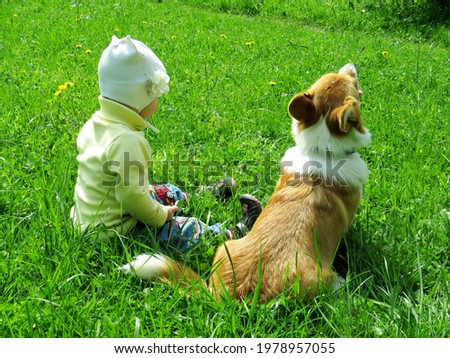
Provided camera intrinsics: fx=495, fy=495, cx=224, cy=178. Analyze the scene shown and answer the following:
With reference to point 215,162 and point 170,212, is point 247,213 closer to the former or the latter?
point 170,212

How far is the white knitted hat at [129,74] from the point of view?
2.58 m

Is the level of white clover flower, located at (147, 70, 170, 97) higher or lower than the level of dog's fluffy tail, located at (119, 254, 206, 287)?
higher

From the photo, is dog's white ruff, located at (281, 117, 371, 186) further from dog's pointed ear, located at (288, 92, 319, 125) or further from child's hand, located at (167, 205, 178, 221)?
child's hand, located at (167, 205, 178, 221)

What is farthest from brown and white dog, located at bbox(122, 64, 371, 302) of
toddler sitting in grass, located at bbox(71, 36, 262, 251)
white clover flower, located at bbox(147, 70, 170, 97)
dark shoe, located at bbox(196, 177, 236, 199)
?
white clover flower, located at bbox(147, 70, 170, 97)

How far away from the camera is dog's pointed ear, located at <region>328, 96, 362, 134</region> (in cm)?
259

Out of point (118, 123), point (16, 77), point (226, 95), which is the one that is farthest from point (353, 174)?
point (16, 77)

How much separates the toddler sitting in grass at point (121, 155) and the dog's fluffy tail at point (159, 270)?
0.27 metres

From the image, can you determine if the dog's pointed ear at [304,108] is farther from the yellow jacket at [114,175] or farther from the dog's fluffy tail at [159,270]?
the dog's fluffy tail at [159,270]

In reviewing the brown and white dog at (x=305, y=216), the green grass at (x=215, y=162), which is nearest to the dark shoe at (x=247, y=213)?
the green grass at (x=215, y=162)

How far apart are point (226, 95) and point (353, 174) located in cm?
228

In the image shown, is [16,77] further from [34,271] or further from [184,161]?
[34,271]

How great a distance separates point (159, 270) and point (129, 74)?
1.04 meters

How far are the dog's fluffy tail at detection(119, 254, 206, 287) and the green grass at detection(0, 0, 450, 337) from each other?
62 mm

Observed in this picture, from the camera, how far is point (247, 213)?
3.08 meters
